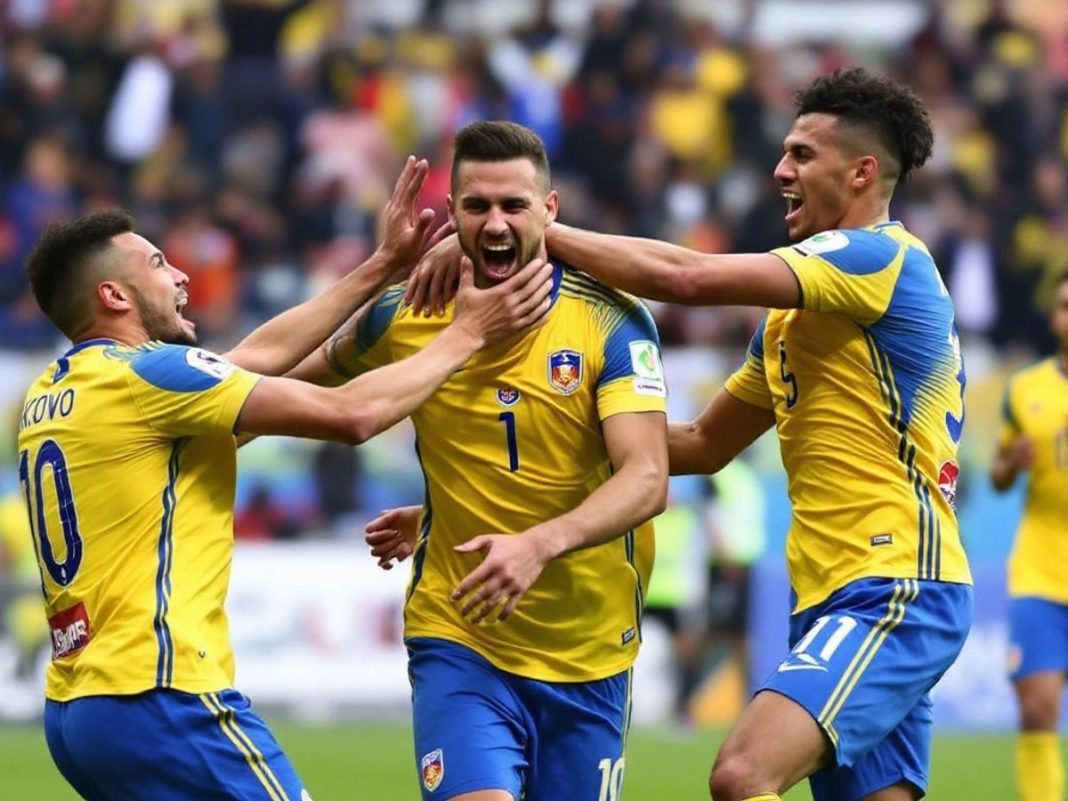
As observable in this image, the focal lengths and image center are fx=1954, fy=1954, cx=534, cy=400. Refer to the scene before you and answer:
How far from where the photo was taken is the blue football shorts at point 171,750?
5.26m

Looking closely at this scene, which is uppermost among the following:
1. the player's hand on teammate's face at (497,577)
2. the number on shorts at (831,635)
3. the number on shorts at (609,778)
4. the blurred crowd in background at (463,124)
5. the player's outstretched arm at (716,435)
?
the blurred crowd in background at (463,124)

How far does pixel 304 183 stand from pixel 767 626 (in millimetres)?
6048

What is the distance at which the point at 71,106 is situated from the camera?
1748 cm

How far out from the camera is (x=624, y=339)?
20.6 ft

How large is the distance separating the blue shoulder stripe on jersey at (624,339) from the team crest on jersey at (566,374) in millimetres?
71

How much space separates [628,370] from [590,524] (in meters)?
0.61

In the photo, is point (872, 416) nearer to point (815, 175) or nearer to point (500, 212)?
point (815, 175)

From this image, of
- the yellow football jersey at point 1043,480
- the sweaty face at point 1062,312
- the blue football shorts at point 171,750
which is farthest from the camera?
the yellow football jersey at point 1043,480

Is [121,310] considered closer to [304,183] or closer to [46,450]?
[46,450]

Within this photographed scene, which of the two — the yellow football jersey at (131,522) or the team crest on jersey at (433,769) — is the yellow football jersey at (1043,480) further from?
the yellow football jersey at (131,522)

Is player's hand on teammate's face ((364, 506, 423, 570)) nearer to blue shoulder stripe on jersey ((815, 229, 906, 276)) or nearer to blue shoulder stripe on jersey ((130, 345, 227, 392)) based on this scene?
blue shoulder stripe on jersey ((130, 345, 227, 392))

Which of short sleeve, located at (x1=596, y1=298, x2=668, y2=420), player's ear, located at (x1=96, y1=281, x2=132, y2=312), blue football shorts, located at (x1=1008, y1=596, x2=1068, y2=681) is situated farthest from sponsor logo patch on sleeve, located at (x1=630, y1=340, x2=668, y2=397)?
blue football shorts, located at (x1=1008, y1=596, x2=1068, y2=681)

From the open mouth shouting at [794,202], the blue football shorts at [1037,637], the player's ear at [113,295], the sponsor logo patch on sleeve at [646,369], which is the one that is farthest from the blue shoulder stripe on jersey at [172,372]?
the blue football shorts at [1037,637]

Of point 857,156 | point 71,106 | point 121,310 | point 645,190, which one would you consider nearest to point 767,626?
point 645,190
